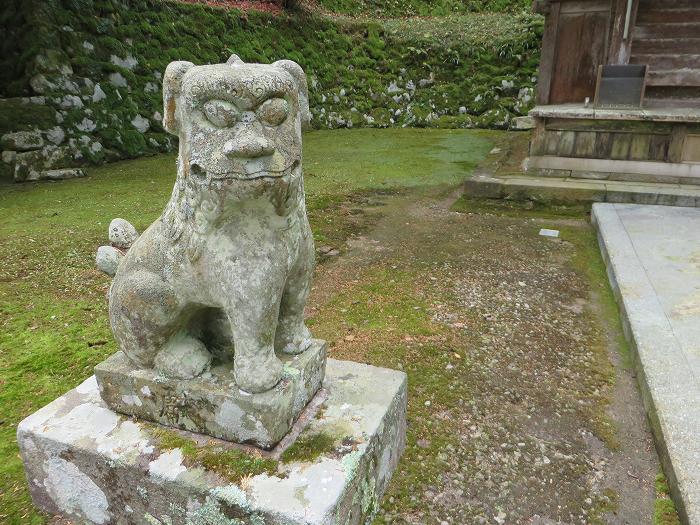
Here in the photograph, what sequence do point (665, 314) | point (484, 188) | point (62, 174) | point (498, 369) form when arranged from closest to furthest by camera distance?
point (498, 369) → point (665, 314) → point (484, 188) → point (62, 174)

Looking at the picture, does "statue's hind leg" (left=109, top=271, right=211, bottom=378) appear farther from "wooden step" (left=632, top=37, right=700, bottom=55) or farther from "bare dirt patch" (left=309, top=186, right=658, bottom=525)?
"wooden step" (left=632, top=37, right=700, bottom=55)

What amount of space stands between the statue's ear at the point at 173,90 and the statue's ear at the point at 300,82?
303 millimetres

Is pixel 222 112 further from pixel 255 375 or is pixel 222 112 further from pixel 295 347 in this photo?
pixel 295 347

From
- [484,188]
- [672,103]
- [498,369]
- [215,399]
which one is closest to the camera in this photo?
[215,399]

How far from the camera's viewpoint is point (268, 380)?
1.84m

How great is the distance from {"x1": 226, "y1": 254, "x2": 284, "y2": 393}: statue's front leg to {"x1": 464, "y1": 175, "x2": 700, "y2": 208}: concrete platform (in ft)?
18.2

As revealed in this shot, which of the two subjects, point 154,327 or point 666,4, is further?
point 666,4

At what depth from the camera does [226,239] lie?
171 cm

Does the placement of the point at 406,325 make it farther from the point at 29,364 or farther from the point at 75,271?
the point at 75,271

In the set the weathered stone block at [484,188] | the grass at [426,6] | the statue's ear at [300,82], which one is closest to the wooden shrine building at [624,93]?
the weathered stone block at [484,188]

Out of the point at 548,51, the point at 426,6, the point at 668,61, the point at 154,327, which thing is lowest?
the point at 154,327

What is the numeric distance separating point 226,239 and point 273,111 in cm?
45

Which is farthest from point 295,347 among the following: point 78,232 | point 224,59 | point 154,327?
point 224,59

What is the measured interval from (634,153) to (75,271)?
6918 millimetres
